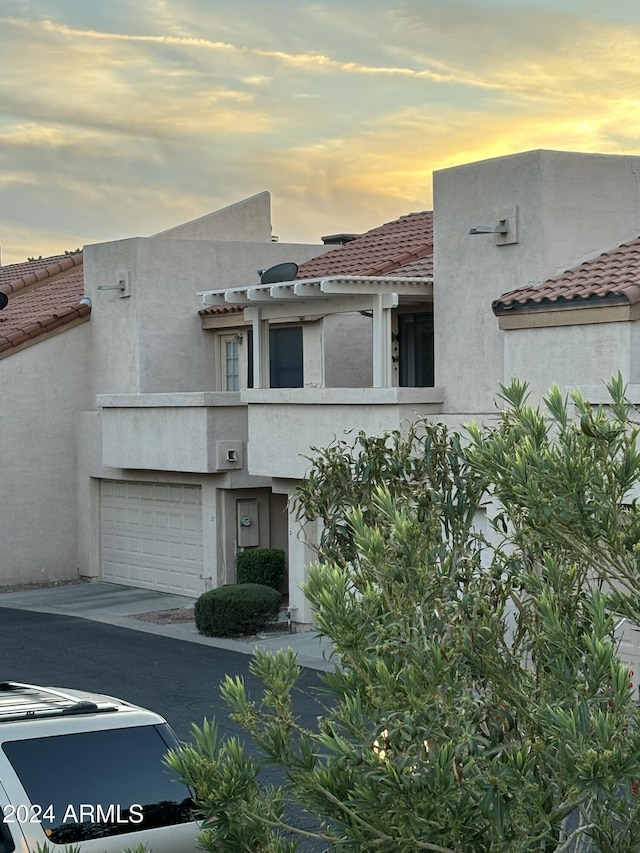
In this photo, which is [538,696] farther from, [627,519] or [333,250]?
[333,250]

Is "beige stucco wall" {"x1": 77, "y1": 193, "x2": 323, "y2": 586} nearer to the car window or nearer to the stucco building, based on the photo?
the stucco building

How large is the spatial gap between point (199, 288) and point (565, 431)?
76.2 feet

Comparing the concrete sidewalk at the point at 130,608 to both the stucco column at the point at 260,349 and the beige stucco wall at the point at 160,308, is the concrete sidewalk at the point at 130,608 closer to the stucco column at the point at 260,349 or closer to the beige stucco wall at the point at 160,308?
the beige stucco wall at the point at 160,308

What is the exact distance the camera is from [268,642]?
20.5m

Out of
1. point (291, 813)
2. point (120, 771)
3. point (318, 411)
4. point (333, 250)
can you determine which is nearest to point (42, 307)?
point (333, 250)

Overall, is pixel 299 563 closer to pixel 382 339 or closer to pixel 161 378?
pixel 382 339

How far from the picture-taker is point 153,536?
87.0 feet

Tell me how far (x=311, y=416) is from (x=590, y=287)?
589cm

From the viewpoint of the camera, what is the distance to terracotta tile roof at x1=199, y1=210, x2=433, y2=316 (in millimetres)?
22906

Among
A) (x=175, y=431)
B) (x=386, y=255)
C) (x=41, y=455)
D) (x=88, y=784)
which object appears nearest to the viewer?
(x=88, y=784)

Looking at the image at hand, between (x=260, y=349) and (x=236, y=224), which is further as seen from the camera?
(x=236, y=224)

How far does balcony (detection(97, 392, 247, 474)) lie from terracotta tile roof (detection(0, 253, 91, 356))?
2427 millimetres

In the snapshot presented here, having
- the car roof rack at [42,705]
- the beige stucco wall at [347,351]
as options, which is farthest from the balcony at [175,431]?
the car roof rack at [42,705]

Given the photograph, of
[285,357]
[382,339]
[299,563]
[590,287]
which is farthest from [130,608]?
[590,287]
